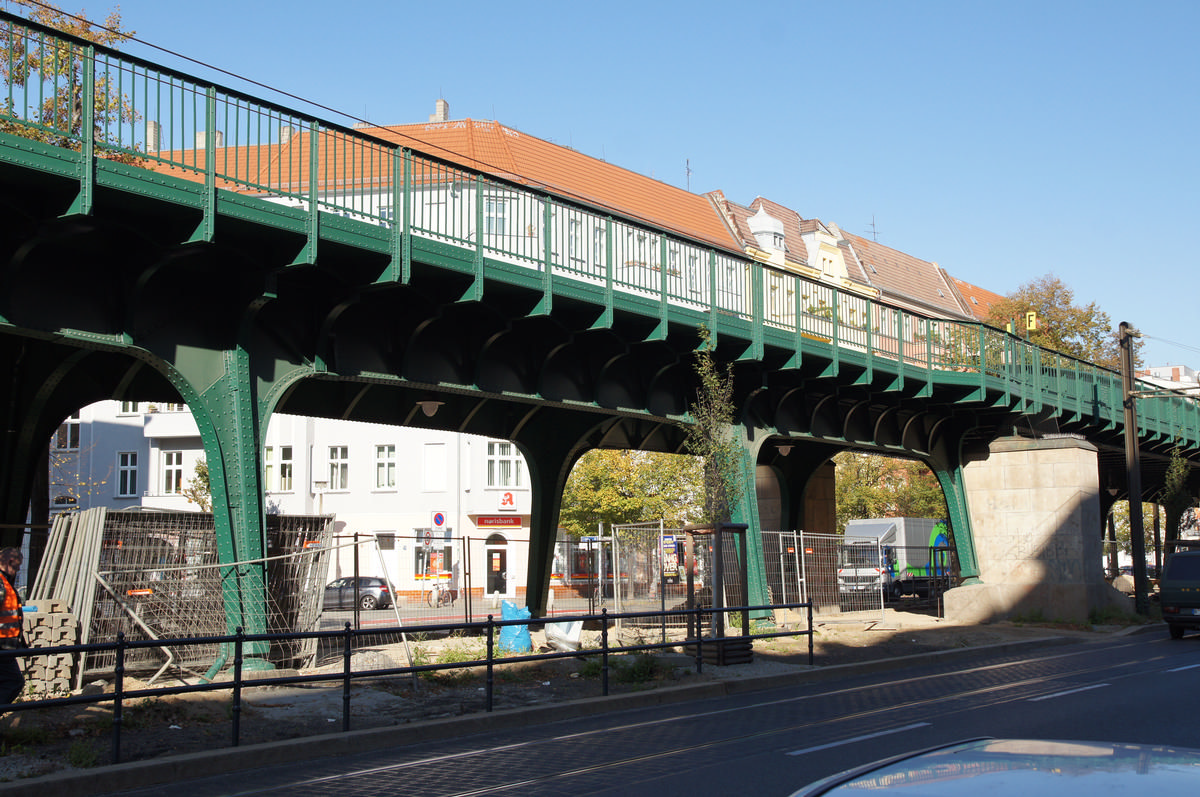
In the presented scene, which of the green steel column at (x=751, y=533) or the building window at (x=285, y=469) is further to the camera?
the building window at (x=285, y=469)

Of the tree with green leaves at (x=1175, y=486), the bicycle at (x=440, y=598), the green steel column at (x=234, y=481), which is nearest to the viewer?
the green steel column at (x=234, y=481)

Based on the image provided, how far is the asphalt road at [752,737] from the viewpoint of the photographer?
903cm

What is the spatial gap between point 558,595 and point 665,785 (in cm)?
3394

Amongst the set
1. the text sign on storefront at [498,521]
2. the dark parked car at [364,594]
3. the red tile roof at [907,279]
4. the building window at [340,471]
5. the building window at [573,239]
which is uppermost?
the red tile roof at [907,279]

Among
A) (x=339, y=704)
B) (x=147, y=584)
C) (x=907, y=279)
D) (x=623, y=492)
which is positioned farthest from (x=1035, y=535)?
(x=907, y=279)

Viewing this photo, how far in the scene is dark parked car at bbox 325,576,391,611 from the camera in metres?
34.8

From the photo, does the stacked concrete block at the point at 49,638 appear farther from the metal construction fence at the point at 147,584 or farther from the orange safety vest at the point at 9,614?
the orange safety vest at the point at 9,614

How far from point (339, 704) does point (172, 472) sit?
170 ft

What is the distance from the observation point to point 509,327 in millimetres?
18781

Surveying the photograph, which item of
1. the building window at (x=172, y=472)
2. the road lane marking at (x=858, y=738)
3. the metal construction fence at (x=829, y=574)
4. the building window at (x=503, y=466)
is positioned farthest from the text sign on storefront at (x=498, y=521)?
the road lane marking at (x=858, y=738)

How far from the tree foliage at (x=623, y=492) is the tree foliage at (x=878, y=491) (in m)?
15.3

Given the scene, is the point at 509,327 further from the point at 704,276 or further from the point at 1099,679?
the point at 1099,679

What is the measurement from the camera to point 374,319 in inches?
699

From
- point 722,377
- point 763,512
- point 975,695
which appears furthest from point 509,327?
point 763,512
